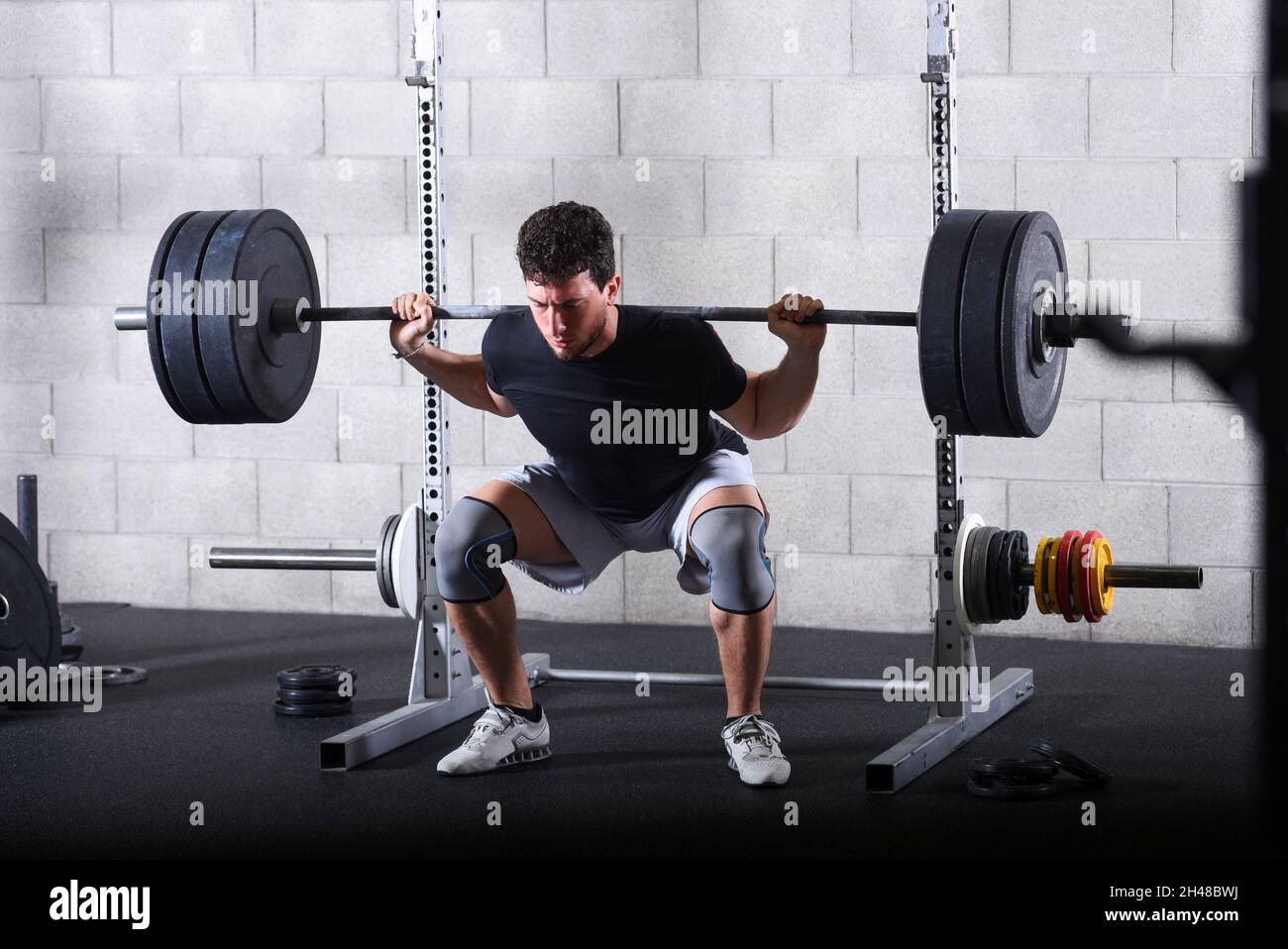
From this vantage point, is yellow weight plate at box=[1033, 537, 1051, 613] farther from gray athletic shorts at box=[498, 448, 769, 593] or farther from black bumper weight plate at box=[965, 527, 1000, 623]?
gray athletic shorts at box=[498, 448, 769, 593]

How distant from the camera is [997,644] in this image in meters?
4.25

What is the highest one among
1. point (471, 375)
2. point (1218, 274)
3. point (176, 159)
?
point (176, 159)

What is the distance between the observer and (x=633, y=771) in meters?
2.98

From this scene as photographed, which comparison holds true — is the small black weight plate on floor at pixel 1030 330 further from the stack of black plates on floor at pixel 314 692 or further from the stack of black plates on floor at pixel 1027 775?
the stack of black plates on floor at pixel 314 692

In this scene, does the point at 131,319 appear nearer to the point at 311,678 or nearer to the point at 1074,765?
the point at 311,678

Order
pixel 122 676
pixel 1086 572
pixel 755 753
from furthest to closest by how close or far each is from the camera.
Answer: pixel 122 676 → pixel 1086 572 → pixel 755 753

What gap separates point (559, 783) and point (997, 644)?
178 centimetres

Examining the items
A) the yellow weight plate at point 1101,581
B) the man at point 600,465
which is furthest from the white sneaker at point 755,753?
the yellow weight plate at point 1101,581

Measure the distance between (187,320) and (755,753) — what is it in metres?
1.37

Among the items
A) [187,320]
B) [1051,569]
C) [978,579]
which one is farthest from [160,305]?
[1051,569]

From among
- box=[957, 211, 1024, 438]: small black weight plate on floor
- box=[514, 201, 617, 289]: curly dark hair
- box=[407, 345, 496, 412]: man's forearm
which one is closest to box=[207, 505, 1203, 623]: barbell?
box=[407, 345, 496, 412]: man's forearm

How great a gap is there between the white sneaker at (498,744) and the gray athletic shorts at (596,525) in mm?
282
